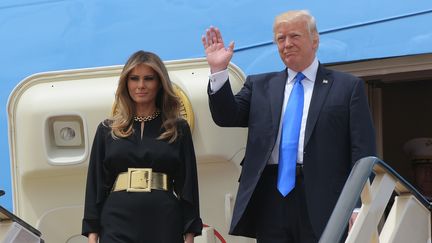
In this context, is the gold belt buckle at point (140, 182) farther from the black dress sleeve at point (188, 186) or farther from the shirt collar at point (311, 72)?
the shirt collar at point (311, 72)

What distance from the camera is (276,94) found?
2857 millimetres

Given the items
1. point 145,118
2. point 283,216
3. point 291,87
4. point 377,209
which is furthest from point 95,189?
point 377,209

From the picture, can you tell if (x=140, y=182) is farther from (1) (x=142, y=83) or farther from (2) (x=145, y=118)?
(1) (x=142, y=83)

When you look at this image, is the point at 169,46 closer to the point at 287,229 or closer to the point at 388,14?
the point at 388,14

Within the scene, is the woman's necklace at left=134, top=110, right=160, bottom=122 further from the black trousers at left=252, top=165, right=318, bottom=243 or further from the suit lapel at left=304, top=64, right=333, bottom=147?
the suit lapel at left=304, top=64, right=333, bottom=147

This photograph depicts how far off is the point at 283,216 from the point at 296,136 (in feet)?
1.05

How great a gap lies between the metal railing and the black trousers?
0.95 feet

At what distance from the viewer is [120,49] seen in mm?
3953

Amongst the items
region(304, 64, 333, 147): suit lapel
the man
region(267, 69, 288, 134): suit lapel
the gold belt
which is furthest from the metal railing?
the gold belt

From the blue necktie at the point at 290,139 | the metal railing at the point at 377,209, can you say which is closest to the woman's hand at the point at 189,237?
the blue necktie at the point at 290,139

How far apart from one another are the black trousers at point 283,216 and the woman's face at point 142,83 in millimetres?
565

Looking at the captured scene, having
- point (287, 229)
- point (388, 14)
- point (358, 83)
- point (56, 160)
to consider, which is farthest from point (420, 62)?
point (56, 160)

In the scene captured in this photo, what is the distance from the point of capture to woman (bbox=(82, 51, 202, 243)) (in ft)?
8.77

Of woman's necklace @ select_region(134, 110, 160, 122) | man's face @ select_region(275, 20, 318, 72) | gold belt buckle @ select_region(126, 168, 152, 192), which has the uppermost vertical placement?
man's face @ select_region(275, 20, 318, 72)
